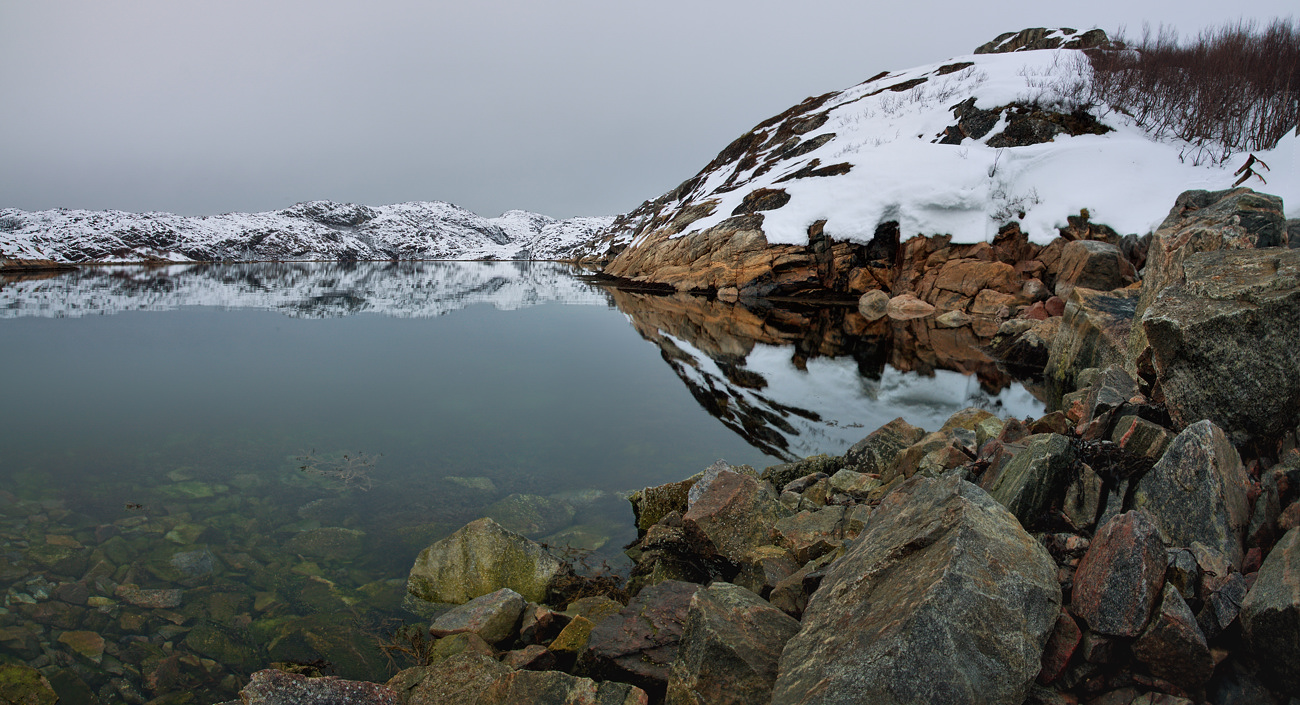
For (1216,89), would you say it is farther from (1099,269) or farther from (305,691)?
(305,691)

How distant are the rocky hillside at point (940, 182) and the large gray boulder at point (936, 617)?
1986 cm

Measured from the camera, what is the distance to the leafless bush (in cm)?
2173

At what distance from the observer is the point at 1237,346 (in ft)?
12.1

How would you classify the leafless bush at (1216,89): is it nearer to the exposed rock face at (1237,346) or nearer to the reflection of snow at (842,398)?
the reflection of snow at (842,398)

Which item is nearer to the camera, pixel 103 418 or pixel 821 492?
pixel 821 492

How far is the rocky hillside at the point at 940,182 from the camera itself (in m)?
23.1

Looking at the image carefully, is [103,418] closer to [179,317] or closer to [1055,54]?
[179,317]

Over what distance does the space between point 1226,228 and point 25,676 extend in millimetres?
11444

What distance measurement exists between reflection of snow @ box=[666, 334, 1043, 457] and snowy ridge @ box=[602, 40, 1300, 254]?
727 cm

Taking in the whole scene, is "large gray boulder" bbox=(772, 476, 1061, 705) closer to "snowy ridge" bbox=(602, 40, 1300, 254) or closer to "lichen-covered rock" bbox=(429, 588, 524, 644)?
"lichen-covered rock" bbox=(429, 588, 524, 644)

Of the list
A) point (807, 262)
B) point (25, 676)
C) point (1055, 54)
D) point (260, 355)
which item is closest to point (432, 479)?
point (25, 676)

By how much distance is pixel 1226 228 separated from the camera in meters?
6.09

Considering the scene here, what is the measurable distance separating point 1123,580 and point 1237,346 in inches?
91.2

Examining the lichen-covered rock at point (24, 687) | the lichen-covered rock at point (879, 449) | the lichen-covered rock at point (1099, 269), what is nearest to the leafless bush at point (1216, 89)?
the lichen-covered rock at point (1099, 269)
